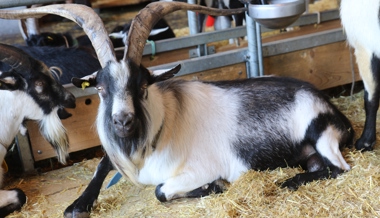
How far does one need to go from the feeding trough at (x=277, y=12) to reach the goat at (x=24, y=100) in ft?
5.18

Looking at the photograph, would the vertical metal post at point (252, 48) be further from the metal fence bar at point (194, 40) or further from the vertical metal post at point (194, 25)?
the vertical metal post at point (194, 25)

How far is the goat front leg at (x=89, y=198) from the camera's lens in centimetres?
350

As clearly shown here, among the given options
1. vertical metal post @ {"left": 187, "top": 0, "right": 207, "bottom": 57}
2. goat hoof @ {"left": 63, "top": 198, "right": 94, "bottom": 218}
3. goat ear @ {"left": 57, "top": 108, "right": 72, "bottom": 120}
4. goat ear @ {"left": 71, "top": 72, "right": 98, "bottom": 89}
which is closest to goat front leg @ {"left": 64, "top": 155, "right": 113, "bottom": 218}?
goat hoof @ {"left": 63, "top": 198, "right": 94, "bottom": 218}

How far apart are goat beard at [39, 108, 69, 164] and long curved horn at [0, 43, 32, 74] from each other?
0.40 meters

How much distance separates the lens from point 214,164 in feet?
12.1

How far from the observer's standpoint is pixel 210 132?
3.76 meters

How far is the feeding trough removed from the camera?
3.83 meters

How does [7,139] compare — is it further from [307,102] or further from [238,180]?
[307,102]

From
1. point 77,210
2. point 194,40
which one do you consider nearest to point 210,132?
point 77,210

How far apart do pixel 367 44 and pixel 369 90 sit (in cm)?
42

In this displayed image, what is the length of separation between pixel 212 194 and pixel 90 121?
4.82ft

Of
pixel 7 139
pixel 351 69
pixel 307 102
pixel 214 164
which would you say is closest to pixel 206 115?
pixel 214 164

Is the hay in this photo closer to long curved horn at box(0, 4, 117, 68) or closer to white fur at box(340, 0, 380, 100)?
white fur at box(340, 0, 380, 100)

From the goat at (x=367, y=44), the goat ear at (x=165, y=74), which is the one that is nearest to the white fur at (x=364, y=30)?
the goat at (x=367, y=44)
